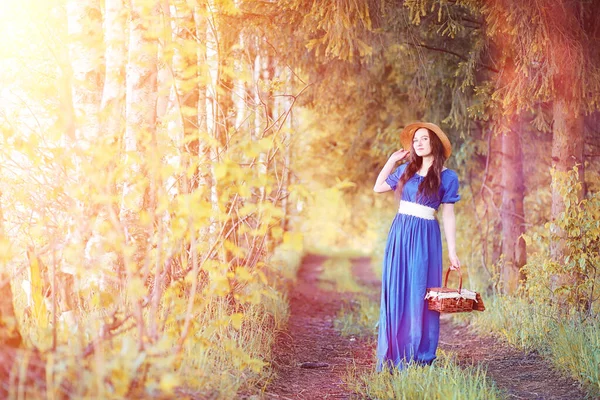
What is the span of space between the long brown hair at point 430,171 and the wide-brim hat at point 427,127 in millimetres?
35

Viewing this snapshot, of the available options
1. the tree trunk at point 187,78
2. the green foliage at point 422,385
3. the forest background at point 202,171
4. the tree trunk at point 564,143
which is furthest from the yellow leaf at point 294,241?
the tree trunk at point 564,143

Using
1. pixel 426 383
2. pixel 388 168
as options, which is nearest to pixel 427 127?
pixel 388 168

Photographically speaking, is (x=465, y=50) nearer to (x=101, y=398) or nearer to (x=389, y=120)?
(x=389, y=120)

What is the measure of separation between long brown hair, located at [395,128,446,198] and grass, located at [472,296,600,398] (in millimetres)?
1615

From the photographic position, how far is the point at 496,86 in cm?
669

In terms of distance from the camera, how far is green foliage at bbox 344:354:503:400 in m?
4.06

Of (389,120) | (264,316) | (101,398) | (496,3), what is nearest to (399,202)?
(264,316)

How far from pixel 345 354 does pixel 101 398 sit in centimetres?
398

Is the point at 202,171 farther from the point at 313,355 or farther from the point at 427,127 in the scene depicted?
the point at 313,355

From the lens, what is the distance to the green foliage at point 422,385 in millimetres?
4062

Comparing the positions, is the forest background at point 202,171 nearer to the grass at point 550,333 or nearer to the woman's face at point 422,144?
the grass at point 550,333

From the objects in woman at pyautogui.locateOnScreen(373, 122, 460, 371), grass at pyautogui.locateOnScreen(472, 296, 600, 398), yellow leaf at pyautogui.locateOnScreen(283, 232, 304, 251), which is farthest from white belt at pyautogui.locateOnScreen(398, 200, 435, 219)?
yellow leaf at pyautogui.locateOnScreen(283, 232, 304, 251)

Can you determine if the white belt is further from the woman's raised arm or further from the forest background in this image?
the forest background

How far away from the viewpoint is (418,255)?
17.3ft
